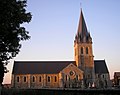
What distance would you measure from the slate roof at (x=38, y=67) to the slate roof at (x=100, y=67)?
912 centimetres

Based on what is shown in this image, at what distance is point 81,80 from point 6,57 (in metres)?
56.0

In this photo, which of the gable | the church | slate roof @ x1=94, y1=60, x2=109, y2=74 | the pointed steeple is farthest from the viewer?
slate roof @ x1=94, y1=60, x2=109, y2=74

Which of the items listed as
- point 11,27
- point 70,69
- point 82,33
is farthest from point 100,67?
point 11,27

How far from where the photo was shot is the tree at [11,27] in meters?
17.1

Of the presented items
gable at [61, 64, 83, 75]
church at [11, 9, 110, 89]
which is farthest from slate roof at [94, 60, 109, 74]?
gable at [61, 64, 83, 75]

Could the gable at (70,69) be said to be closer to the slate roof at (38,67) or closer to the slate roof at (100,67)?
the slate roof at (38,67)

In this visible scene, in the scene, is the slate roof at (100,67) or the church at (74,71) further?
the slate roof at (100,67)

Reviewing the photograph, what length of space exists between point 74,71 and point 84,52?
27.2 ft

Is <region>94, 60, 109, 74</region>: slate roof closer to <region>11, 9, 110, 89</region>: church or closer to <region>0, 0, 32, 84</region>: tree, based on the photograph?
<region>11, 9, 110, 89</region>: church

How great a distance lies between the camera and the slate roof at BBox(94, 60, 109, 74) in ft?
264

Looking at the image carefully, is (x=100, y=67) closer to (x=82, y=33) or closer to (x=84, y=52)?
(x=84, y=52)

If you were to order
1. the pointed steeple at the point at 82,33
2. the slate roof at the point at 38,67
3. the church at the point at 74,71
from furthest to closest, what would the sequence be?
the slate roof at the point at 38,67
the pointed steeple at the point at 82,33
the church at the point at 74,71

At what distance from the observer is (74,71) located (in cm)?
7519

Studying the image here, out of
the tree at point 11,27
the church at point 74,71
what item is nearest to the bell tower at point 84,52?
the church at point 74,71
